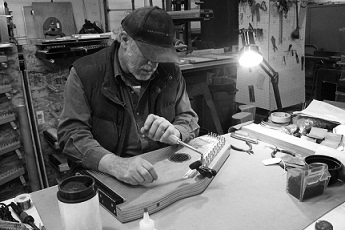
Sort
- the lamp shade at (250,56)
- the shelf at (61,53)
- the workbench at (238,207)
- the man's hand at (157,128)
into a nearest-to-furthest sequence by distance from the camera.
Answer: the workbench at (238,207)
the man's hand at (157,128)
the lamp shade at (250,56)
the shelf at (61,53)

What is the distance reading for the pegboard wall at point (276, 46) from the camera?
4195mm

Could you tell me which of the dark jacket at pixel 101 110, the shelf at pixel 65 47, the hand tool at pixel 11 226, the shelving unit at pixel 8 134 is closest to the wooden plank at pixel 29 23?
the shelf at pixel 65 47

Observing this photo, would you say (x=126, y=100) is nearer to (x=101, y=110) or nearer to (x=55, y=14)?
(x=101, y=110)

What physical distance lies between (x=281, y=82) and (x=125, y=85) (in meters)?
3.41

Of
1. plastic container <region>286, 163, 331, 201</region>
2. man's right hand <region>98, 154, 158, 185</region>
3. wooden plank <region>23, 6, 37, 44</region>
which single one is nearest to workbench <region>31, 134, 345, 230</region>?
plastic container <region>286, 163, 331, 201</region>

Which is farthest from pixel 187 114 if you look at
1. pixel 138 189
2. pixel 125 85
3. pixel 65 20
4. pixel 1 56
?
pixel 65 20

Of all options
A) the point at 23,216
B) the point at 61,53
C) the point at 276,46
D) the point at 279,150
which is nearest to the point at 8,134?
the point at 61,53

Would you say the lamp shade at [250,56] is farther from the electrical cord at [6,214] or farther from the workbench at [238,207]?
the electrical cord at [6,214]

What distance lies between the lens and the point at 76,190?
0.80 meters

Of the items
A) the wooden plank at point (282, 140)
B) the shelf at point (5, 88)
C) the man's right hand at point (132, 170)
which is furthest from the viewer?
the shelf at point (5, 88)

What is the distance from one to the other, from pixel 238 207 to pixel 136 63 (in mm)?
734

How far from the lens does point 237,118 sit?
6.86ft

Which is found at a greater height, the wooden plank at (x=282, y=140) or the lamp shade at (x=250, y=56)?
the lamp shade at (x=250, y=56)

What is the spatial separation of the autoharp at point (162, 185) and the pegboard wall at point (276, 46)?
115 inches
